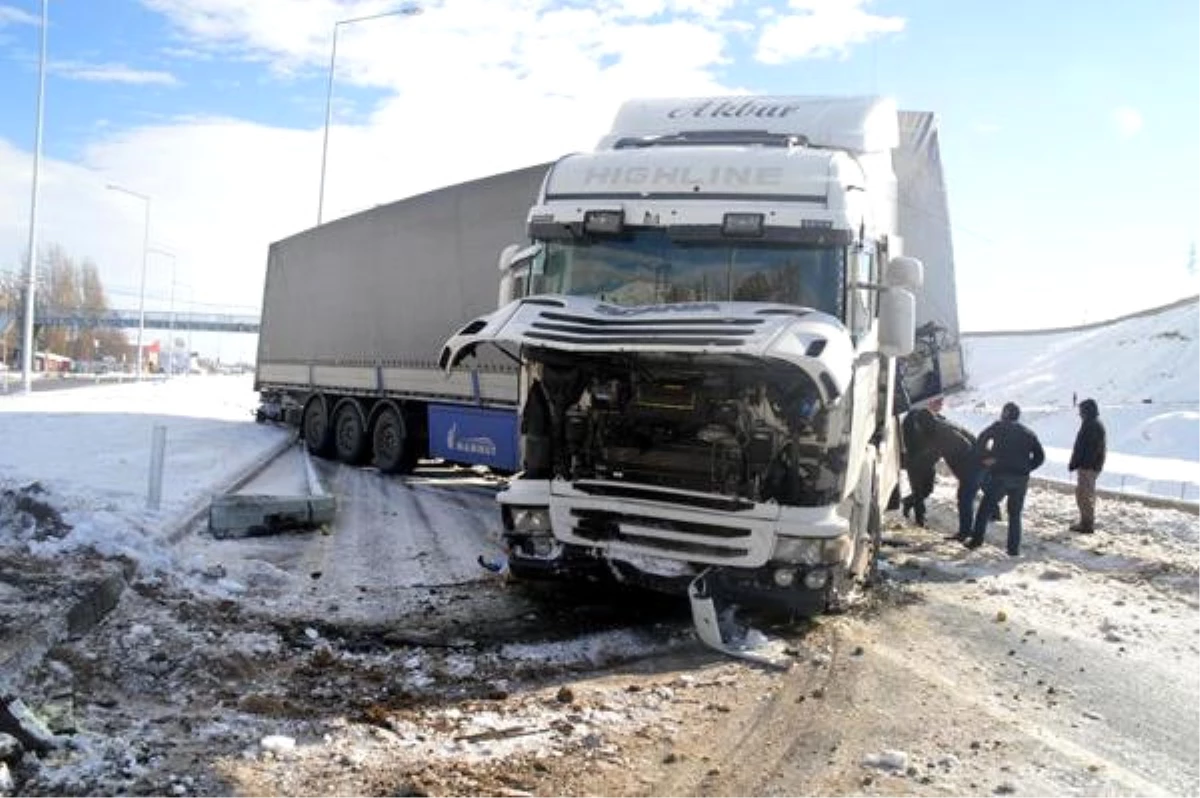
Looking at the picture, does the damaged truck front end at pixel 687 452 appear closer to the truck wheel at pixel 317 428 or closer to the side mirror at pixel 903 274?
the side mirror at pixel 903 274

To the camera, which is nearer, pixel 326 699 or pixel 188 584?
pixel 326 699

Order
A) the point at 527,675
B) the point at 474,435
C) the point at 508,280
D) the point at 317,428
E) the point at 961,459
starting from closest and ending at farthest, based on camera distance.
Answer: the point at 527,675 → the point at 508,280 → the point at 961,459 → the point at 474,435 → the point at 317,428

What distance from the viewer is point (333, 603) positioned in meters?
7.18

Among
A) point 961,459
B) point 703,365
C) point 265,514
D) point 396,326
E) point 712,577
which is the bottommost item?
point 265,514

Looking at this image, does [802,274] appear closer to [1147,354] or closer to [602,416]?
[602,416]

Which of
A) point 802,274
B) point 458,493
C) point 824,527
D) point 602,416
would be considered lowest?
point 458,493

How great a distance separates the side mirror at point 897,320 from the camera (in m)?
7.39

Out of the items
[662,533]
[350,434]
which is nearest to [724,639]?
[662,533]

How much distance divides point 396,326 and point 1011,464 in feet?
28.7

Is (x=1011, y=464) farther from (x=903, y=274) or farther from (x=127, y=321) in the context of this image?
(x=127, y=321)

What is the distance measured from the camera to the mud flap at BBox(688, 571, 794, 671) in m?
6.40

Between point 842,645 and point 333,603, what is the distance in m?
3.47

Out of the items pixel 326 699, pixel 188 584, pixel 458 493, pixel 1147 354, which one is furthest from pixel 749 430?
pixel 1147 354

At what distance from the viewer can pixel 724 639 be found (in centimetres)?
671
